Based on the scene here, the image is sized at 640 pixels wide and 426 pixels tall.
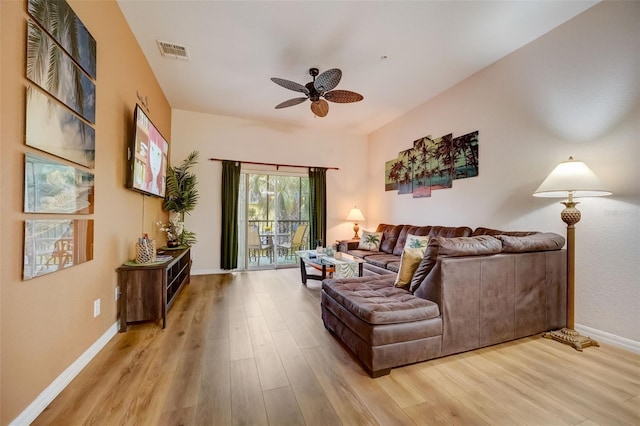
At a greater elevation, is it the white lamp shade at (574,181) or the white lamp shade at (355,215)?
the white lamp shade at (574,181)

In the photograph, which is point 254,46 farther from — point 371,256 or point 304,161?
point 371,256

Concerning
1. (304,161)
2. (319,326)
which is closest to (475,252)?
(319,326)

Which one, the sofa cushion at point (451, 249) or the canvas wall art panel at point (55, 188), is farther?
the sofa cushion at point (451, 249)

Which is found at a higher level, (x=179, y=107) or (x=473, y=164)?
(x=179, y=107)

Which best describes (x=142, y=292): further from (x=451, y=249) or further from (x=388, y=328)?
(x=451, y=249)

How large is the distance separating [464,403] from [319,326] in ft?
4.53

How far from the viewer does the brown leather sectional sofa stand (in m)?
1.84

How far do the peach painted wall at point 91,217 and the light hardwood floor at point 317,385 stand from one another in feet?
0.85

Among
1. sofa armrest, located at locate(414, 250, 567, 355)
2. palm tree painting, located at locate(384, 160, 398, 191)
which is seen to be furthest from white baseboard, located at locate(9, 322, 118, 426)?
palm tree painting, located at locate(384, 160, 398, 191)

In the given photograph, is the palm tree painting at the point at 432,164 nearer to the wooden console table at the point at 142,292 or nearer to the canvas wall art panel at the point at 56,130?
the wooden console table at the point at 142,292

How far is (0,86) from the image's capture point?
1206mm

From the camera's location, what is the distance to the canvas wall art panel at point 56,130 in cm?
139

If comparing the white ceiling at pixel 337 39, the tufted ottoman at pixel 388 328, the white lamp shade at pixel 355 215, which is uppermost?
the white ceiling at pixel 337 39

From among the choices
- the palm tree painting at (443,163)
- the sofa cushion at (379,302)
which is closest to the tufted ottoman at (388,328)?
the sofa cushion at (379,302)
